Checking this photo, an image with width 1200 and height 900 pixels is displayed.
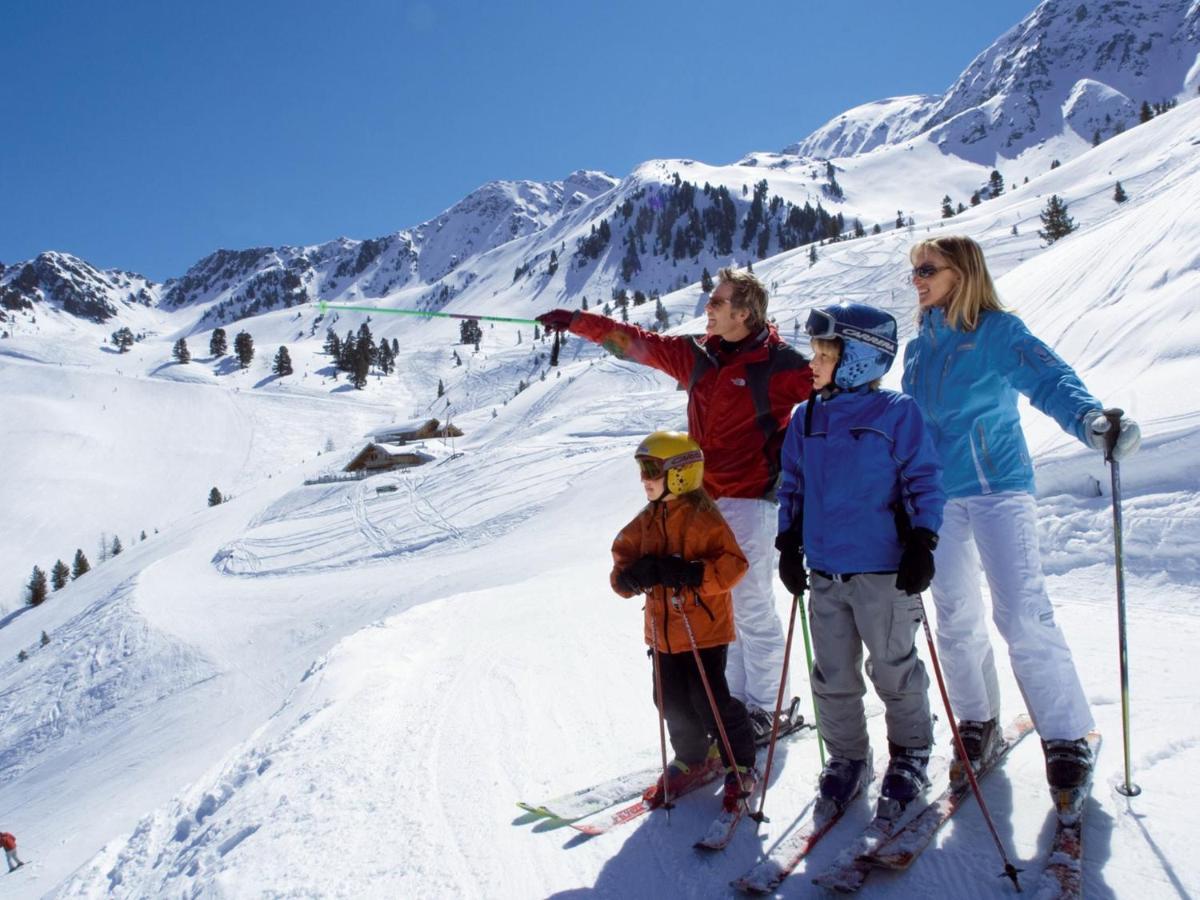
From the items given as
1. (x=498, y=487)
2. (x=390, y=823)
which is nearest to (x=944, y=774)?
(x=390, y=823)

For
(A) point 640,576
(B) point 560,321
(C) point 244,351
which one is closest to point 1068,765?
(A) point 640,576

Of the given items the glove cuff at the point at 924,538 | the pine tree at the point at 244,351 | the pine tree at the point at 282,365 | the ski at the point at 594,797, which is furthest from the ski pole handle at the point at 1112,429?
the pine tree at the point at 244,351

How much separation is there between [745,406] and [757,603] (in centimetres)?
106

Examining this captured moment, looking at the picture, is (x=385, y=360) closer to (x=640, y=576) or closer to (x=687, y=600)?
(x=687, y=600)

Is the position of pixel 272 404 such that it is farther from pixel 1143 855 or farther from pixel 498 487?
pixel 1143 855

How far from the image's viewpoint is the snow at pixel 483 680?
10.9 feet

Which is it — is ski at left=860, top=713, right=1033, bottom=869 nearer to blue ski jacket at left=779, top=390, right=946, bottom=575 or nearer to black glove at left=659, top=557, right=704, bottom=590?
blue ski jacket at left=779, top=390, right=946, bottom=575

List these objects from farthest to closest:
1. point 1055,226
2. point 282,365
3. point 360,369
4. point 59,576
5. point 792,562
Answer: point 282,365 < point 360,369 < point 59,576 < point 1055,226 < point 792,562

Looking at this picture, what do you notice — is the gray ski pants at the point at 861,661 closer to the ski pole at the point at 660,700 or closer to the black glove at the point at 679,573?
the black glove at the point at 679,573

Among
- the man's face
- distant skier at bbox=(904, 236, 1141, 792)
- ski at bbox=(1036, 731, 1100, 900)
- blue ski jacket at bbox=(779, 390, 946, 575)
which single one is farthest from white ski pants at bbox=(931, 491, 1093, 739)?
the man's face

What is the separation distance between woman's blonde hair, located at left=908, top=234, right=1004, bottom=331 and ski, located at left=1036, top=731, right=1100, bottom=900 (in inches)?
79.5

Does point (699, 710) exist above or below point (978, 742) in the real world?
above

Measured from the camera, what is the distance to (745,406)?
13.5ft

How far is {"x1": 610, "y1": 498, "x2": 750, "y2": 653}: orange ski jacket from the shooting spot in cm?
354
